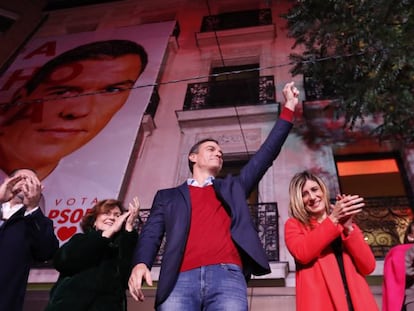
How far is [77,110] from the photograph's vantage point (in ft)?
18.4

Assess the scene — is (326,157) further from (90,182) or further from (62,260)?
(62,260)

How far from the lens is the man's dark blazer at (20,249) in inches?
76.9

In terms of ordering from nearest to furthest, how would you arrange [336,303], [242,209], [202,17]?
[336,303]
[242,209]
[202,17]

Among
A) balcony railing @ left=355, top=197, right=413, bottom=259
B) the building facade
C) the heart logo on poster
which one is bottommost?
the heart logo on poster

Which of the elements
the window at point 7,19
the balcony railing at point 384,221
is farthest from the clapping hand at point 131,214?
the window at point 7,19

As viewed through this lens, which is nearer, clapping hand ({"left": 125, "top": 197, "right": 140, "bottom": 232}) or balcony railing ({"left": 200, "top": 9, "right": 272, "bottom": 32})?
clapping hand ({"left": 125, "top": 197, "right": 140, "bottom": 232})

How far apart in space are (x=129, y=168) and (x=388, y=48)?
295 centimetres

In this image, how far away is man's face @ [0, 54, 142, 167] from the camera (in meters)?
5.21

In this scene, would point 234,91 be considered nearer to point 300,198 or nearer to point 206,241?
point 300,198

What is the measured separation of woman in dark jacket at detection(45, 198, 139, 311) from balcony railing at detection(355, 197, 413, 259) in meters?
2.60

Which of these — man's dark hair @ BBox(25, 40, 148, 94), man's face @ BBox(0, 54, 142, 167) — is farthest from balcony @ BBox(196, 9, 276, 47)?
man's face @ BBox(0, 54, 142, 167)

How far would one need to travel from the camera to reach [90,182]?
4621mm

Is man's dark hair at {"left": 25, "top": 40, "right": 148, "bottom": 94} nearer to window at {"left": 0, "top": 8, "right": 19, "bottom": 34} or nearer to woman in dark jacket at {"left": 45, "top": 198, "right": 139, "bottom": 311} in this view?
window at {"left": 0, "top": 8, "right": 19, "bottom": 34}

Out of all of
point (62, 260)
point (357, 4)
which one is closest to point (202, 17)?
point (357, 4)
